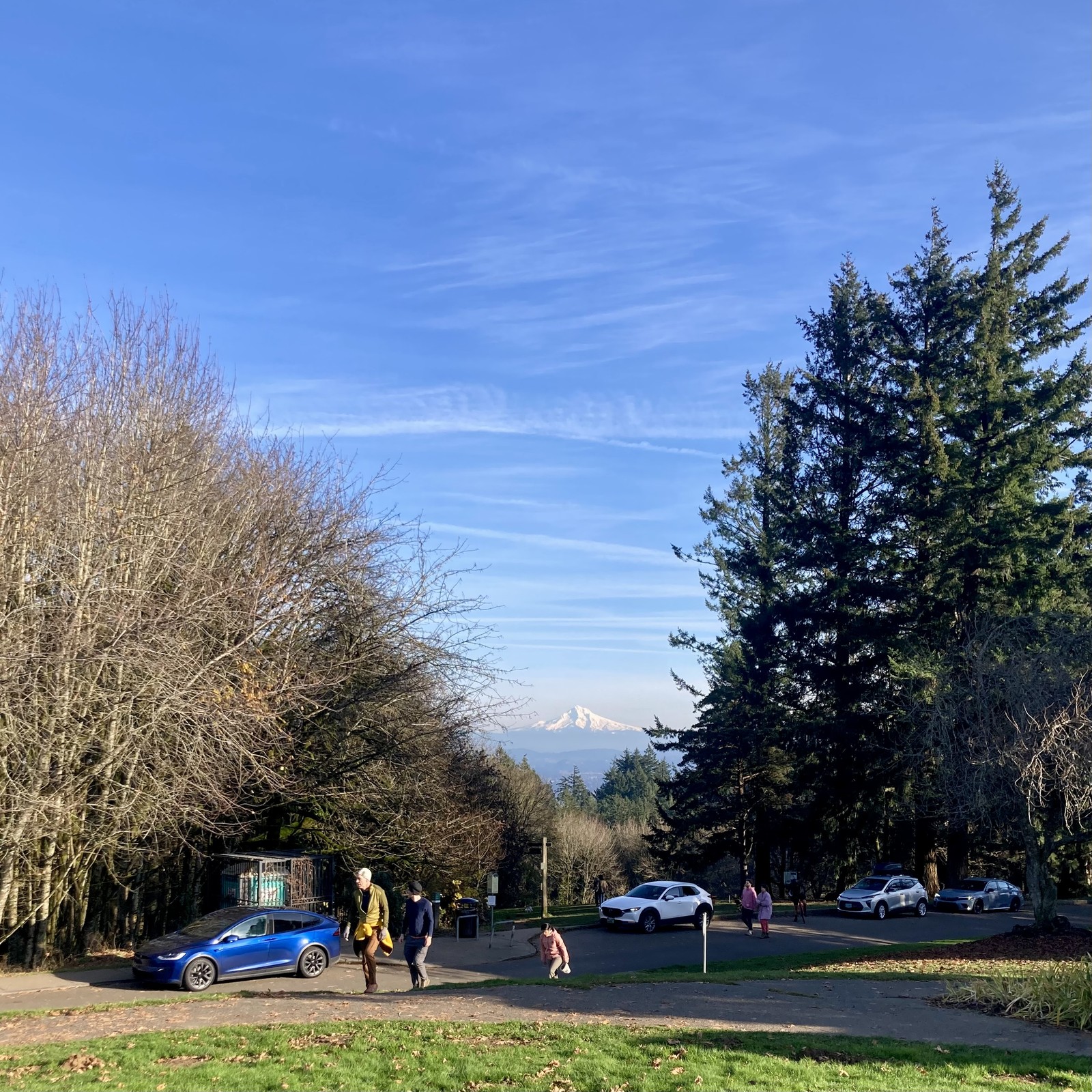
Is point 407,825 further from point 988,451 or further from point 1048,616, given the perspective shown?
point 988,451

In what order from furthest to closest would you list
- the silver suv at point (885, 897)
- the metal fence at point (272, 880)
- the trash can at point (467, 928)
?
the silver suv at point (885, 897) → the trash can at point (467, 928) → the metal fence at point (272, 880)

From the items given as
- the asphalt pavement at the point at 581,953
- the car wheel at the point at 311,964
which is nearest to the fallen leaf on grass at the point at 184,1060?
the asphalt pavement at the point at 581,953

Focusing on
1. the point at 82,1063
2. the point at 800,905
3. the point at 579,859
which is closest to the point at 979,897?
the point at 800,905

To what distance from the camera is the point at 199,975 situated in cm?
1576

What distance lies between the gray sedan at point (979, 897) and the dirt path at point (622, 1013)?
20018mm

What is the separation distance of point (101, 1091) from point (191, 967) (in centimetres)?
846

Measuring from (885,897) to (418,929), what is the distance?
20.9 metres

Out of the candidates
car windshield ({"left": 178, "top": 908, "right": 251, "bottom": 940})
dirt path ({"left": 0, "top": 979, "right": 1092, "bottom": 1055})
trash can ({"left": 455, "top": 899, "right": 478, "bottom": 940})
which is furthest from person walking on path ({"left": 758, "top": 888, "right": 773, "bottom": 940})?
car windshield ({"left": 178, "top": 908, "right": 251, "bottom": 940})

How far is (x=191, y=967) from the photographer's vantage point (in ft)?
51.4

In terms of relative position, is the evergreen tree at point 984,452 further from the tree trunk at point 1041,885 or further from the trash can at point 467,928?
the trash can at point 467,928

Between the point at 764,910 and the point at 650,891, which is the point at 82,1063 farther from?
the point at 650,891

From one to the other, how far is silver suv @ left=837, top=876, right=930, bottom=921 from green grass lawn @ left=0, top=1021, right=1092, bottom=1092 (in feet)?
68.5

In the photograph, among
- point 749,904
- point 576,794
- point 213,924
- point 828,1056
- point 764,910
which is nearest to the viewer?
point 828,1056

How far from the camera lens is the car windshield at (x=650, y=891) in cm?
2772
